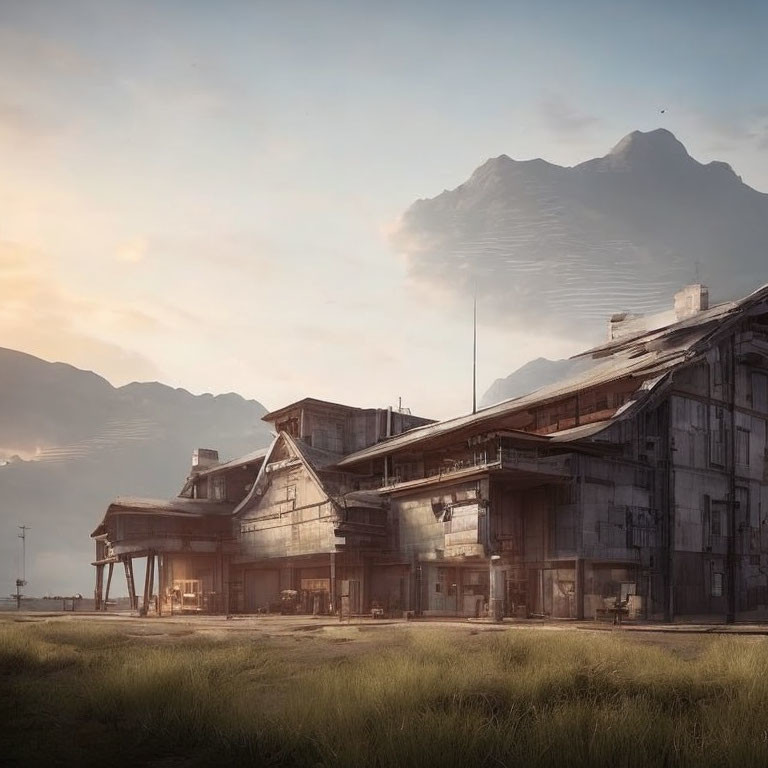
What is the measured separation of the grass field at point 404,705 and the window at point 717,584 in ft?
71.9

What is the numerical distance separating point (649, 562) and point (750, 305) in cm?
1519

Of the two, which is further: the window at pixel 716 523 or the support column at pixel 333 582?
the support column at pixel 333 582

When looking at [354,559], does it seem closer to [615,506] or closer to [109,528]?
[615,506]

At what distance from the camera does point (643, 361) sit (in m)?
44.3

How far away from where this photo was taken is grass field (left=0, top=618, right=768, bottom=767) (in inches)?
473

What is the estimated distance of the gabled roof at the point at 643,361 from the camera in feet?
138

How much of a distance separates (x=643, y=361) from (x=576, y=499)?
944cm

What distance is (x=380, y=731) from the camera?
41.2 ft

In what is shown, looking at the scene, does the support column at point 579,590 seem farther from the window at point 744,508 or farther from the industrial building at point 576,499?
the window at point 744,508

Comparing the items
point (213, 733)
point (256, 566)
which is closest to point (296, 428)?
point (256, 566)

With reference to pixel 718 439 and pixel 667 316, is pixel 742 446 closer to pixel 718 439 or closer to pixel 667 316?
pixel 718 439

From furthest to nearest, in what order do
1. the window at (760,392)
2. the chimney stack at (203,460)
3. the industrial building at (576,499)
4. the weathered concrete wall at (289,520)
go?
the chimney stack at (203,460)
the weathered concrete wall at (289,520)
the window at (760,392)
the industrial building at (576,499)

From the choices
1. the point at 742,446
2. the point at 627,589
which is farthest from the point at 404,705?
the point at 742,446

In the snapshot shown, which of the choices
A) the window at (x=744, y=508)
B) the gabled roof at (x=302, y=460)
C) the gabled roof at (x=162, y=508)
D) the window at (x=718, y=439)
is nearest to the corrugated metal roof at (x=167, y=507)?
the gabled roof at (x=162, y=508)
